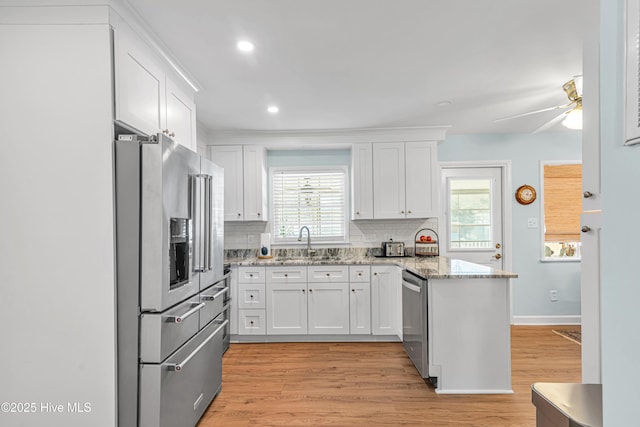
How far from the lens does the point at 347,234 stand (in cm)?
448

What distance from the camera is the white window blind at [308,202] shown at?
4.52 m

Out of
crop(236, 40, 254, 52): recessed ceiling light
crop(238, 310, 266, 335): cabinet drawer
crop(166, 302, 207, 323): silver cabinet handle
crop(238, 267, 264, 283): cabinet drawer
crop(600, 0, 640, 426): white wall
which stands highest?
crop(236, 40, 254, 52): recessed ceiling light

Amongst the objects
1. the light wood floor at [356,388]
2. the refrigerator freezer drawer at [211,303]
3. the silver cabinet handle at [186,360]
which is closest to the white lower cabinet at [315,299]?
the light wood floor at [356,388]

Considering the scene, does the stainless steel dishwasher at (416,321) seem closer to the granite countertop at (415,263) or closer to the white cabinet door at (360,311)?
the granite countertop at (415,263)

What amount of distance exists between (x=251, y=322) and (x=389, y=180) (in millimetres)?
2362

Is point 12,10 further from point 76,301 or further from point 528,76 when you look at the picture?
point 528,76

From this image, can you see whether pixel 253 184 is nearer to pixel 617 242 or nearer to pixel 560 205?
pixel 617 242

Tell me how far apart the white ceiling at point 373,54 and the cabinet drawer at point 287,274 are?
1701 mm

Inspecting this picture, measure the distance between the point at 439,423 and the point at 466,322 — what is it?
741 mm

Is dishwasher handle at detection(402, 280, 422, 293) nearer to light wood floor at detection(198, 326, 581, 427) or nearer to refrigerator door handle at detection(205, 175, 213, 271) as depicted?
light wood floor at detection(198, 326, 581, 427)

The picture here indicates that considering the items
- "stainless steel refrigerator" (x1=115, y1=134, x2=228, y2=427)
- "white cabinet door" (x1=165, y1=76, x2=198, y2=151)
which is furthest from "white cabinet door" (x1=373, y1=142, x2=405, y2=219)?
"stainless steel refrigerator" (x1=115, y1=134, x2=228, y2=427)

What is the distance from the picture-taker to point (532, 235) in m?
4.41

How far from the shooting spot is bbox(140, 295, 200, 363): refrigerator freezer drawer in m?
1.69

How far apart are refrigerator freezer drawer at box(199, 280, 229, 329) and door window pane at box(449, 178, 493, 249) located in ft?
10.6
